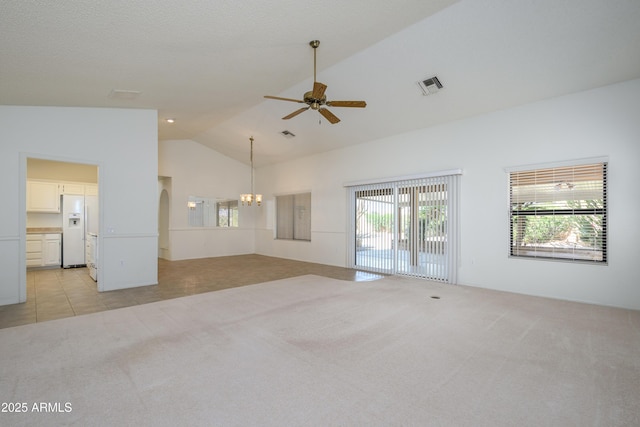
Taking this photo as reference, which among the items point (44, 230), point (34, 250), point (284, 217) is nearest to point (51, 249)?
point (34, 250)

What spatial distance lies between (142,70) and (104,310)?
10.8 feet

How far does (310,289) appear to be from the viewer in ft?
16.8

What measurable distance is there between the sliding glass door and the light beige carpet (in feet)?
6.04

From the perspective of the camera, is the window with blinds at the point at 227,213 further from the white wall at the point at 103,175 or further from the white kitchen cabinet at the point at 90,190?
the white wall at the point at 103,175

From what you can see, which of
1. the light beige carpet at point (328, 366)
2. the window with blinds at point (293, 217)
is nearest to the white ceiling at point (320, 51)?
the light beige carpet at point (328, 366)

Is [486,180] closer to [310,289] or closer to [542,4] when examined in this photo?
[542,4]

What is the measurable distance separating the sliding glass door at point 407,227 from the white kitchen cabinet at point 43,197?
24.3 feet

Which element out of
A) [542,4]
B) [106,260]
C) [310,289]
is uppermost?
[542,4]

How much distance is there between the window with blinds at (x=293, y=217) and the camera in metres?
9.25

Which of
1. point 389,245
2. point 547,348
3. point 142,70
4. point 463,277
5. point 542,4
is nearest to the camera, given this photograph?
point 547,348

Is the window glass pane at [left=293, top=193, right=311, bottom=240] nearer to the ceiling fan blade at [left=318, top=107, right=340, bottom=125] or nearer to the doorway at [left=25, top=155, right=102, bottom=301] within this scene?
the ceiling fan blade at [left=318, top=107, right=340, bottom=125]

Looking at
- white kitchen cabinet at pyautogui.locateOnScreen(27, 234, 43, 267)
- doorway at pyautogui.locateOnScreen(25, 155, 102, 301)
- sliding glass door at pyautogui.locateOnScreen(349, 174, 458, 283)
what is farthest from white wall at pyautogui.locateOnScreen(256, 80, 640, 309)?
white kitchen cabinet at pyautogui.locateOnScreen(27, 234, 43, 267)

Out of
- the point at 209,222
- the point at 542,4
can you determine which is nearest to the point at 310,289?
the point at 542,4

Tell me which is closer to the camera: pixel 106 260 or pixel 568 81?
pixel 568 81
